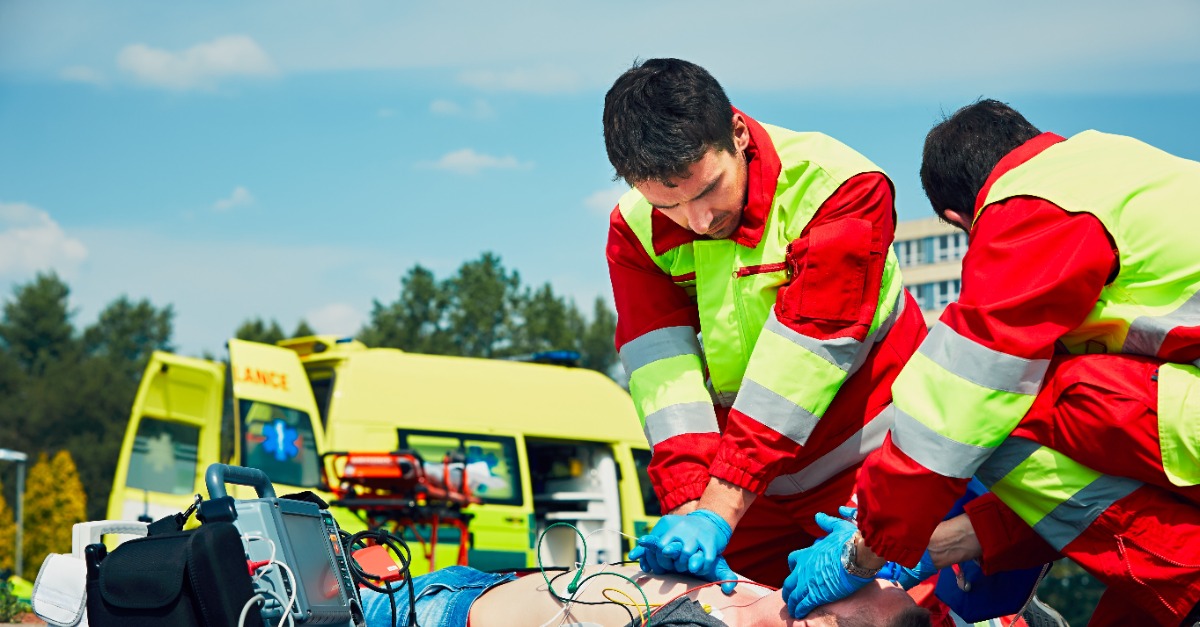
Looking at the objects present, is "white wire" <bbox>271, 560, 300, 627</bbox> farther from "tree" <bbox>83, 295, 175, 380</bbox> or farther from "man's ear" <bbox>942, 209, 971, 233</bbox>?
"tree" <bbox>83, 295, 175, 380</bbox>

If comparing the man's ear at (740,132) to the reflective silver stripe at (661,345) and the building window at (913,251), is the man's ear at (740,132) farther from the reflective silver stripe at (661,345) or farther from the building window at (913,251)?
the building window at (913,251)

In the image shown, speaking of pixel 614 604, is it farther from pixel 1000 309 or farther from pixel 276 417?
pixel 276 417

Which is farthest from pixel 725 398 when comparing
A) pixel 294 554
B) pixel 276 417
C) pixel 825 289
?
pixel 276 417

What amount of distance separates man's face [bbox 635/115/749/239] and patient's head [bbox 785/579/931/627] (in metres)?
0.93

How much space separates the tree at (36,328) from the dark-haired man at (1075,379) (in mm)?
52424

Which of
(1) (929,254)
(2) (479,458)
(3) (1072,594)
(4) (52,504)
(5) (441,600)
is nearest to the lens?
(5) (441,600)

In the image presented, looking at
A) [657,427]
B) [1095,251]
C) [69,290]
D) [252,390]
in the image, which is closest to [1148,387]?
[1095,251]

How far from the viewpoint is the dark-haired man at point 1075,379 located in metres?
2.31

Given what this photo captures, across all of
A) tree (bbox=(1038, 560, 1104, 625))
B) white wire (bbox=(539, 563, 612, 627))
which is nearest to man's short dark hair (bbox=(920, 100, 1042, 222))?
white wire (bbox=(539, 563, 612, 627))

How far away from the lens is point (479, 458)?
9742 millimetres

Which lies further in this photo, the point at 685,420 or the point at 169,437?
the point at 169,437

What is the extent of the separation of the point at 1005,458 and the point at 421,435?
7.33 m

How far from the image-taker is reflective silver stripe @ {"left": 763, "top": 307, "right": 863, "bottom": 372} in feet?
9.55

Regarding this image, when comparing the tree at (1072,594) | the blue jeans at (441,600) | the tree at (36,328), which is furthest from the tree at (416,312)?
the blue jeans at (441,600)
